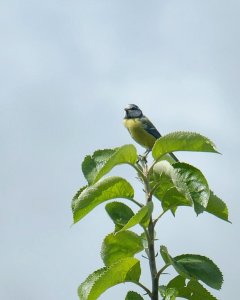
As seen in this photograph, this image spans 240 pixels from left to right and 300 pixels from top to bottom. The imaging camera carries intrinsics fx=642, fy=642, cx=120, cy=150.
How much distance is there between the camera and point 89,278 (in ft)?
14.3

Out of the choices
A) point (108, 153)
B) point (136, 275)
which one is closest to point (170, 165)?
point (108, 153)

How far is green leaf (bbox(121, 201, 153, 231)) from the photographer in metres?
3.87

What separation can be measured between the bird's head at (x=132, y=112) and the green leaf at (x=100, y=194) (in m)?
7.37

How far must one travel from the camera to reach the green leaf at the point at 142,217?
387cm

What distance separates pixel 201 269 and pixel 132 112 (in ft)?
26.7

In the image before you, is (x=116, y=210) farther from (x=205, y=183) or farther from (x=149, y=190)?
(x=205, y=183)

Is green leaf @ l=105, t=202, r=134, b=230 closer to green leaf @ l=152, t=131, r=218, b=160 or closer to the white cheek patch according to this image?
green leaf @ l=152, t=131, r=218, b=160

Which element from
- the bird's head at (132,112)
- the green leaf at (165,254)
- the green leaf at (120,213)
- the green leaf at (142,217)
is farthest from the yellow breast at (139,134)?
the green leaf at (142,217)

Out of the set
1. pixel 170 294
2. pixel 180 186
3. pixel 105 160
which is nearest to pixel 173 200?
pixel 180 186

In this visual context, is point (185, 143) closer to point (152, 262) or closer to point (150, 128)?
point (152, 262)

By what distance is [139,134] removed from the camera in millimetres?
10922

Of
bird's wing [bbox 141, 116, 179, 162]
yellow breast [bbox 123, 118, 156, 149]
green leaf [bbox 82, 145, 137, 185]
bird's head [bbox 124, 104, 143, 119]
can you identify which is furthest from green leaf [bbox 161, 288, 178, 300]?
bird's head [bbox 124, 104, 143, 119]

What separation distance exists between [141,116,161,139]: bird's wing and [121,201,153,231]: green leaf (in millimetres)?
6691

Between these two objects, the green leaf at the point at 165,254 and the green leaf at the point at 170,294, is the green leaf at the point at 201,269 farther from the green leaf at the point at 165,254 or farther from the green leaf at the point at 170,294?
the green leaf at the point at 170,294
